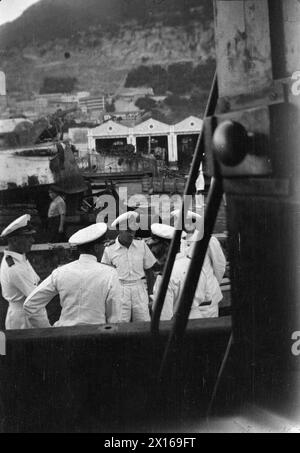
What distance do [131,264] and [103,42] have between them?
1.95 meters

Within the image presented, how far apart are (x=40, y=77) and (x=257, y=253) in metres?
3.13

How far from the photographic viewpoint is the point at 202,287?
362 cm

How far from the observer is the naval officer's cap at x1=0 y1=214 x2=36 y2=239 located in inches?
137

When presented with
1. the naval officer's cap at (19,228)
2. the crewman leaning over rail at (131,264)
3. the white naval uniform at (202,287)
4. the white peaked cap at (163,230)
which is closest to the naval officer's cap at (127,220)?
the crewman leaning over rail at (131,264)

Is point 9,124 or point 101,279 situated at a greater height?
point 9,124

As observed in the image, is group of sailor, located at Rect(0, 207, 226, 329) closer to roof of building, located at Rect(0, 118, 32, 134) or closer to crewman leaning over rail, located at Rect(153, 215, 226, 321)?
crewman leaning over rail, located at Rect(153, 215, 226, 321)

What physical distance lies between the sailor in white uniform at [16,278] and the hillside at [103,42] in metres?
1.05

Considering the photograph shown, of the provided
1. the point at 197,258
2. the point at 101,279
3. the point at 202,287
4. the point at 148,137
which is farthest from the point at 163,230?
the point at 197,258

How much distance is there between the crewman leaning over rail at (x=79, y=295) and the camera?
2832 millimetres

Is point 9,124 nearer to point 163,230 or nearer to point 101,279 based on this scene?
point 163,230

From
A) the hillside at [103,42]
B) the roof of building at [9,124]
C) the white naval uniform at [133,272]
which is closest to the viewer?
the hillside at [103,42]

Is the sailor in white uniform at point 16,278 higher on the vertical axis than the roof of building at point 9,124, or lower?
lower

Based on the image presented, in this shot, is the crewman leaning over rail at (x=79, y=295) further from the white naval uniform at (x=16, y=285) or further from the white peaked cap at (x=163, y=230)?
the white peaked cap at (x=163, y=230)

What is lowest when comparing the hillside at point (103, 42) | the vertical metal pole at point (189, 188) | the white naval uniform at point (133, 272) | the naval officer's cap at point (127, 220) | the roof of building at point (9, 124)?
the white naval uniform at point (133, 272)
